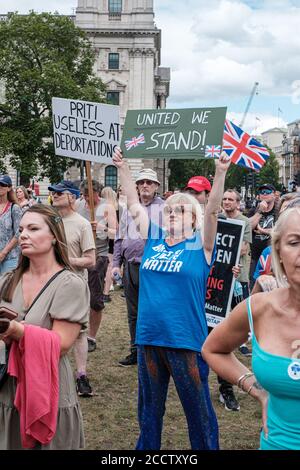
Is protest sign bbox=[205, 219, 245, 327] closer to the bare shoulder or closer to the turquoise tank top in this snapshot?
the bare shoulder

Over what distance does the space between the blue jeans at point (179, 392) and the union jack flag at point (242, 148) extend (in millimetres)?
4931

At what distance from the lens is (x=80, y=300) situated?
3.16 m

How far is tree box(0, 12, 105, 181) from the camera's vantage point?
134 ft

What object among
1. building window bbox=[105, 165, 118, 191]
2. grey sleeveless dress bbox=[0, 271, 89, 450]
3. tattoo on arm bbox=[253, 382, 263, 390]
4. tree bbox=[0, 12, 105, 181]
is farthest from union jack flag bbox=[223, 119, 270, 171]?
building window bbox=[105, 165, 118, 191]

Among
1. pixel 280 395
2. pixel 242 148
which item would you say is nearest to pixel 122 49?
pixel 242 148

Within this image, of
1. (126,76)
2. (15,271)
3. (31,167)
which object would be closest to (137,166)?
(126,76)

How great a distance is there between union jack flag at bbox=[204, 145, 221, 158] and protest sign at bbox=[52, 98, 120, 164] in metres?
1.83

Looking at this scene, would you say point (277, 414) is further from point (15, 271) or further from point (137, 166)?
point (137, 166)

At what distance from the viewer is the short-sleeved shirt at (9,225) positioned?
7551 mm

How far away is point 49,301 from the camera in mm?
Answer: 3100

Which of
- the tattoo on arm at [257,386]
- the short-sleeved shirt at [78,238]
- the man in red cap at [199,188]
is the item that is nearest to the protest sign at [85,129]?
the short-sleeved shirt at [78,238]

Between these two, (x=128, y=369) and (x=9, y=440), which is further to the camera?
(x=128, y=369)

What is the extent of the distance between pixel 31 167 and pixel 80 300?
129 ft

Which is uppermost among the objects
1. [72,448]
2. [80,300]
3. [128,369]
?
[80,300]
